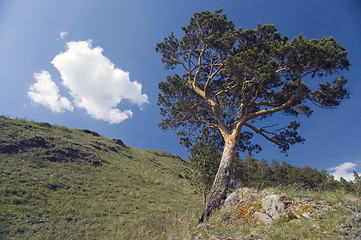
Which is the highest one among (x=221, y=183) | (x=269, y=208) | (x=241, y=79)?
(x=241, y=79)

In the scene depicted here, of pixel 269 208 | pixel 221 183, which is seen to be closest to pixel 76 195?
pixel 221 183

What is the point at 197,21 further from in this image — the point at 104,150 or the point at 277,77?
the point at 104,150

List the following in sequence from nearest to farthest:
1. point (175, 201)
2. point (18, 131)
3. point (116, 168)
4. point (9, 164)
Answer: point (9, 164), point (175, 201), point (18, 131), point (116, 168)

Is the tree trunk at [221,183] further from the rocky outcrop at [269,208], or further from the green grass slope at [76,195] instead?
the rocky outcrop at [269,208]

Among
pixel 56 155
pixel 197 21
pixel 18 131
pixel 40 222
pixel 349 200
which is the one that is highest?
pixel 197 21

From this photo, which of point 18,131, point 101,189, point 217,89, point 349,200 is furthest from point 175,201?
point 18,131

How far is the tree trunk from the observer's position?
891 centimetres

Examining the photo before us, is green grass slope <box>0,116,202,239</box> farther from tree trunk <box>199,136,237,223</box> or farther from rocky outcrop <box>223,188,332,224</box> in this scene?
rocky outcrop <box>223,188,332,224</box>

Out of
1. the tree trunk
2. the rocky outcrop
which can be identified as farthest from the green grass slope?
the rocky outcrop

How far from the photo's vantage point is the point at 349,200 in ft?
17.3

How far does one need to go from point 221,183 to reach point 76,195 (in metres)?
16.7

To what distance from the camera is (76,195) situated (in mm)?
19734

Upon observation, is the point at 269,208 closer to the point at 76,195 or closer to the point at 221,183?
the point at 221,183

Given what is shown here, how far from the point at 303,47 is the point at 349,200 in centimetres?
663
